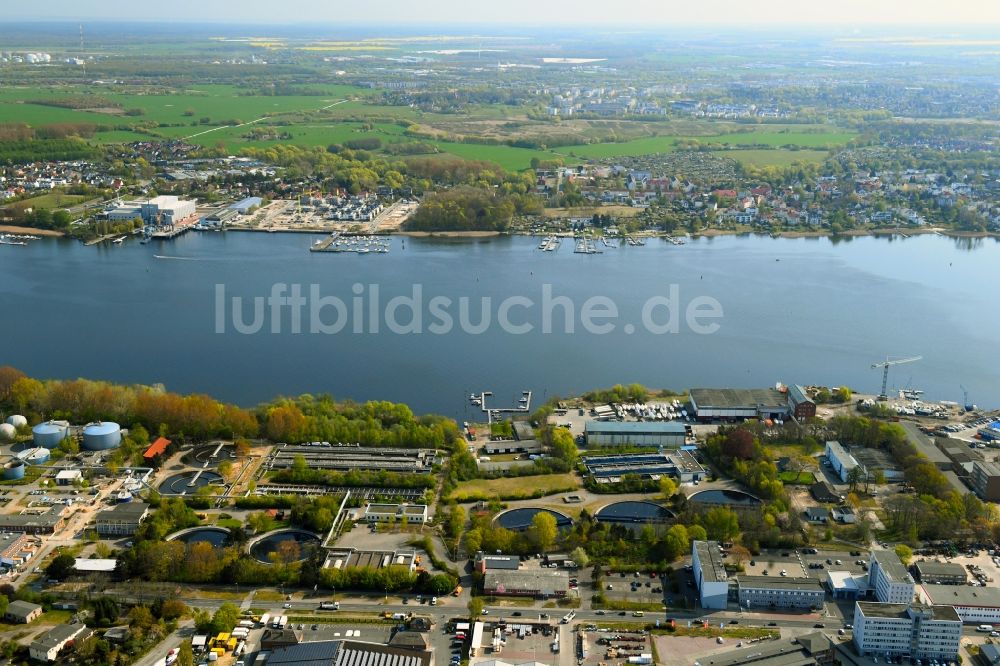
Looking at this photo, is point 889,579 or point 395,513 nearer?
point 889,579

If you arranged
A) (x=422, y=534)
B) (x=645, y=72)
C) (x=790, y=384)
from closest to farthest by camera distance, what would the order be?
1. (x=422, y=534)
2. (x=790, y=384)
3. (x=645, y=72)

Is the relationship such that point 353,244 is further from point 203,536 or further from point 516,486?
point 203,536

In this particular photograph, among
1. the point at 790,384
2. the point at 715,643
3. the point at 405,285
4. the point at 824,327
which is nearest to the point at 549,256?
the point at 405,285

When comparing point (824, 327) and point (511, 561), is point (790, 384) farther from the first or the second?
point (511, 561)

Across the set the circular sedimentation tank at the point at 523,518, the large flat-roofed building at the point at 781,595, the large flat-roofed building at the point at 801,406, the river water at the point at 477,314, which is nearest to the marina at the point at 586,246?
the river water at the point at 477,314

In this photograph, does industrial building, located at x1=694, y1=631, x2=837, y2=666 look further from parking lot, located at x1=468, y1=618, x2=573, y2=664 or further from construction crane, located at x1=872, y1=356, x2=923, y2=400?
construction crane, located at x1=872, y1=356, x2=923, y2=400

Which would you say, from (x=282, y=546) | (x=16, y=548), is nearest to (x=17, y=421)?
(x=16, y=548)
